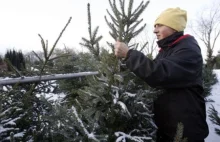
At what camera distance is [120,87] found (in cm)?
206

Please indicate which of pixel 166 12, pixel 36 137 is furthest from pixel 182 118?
pixel 36 137

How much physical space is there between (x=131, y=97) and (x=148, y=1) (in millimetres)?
794

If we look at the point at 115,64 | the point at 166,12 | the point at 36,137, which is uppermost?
the point at 166,12

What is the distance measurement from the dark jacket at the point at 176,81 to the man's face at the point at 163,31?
60 millimetres

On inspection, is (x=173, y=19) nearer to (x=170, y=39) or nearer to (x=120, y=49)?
(x=170, y=39)

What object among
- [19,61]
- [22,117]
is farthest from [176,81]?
[19,61]

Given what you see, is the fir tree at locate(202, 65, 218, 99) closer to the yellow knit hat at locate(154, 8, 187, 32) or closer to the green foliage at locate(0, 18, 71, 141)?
the yellow knit hat at locate(154, 8, 187, 32)

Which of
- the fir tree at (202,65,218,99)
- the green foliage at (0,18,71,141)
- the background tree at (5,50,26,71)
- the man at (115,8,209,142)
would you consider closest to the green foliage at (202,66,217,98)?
the fir tree at (202,65,218,99)

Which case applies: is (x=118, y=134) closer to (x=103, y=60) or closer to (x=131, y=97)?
(x=131, y=97)

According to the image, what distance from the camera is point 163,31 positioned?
2.27 m

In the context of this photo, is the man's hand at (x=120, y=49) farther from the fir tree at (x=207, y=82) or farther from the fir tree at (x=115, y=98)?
Result: the fir tree at (x=207, y=82)

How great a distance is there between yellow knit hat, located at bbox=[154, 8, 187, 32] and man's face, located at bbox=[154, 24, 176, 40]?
0.13 feet

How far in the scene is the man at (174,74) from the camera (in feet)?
6.23

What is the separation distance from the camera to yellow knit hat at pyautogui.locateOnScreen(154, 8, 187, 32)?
222 cm
